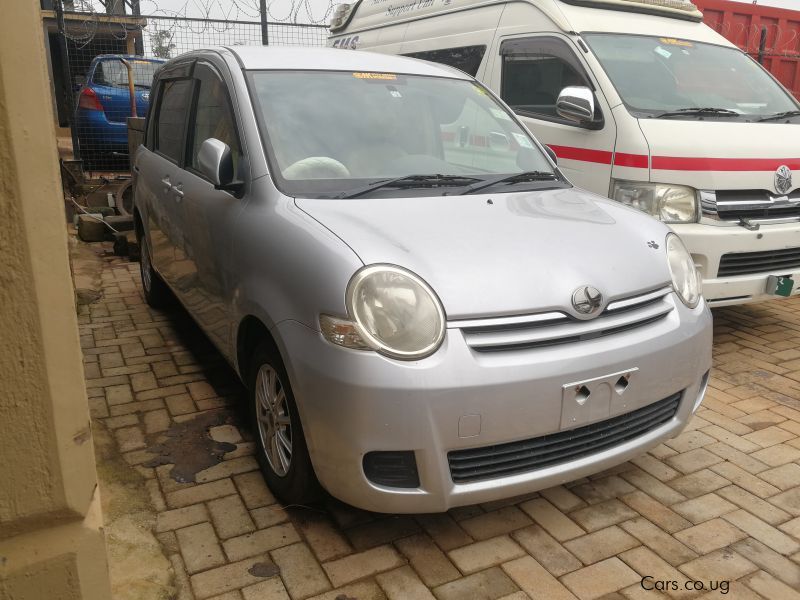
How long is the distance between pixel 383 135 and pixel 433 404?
61.8 inches

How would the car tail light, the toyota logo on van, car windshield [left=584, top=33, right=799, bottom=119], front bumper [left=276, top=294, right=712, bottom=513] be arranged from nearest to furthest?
1. front bumper [left=276, top=294, right=712, bottom=513]
2. the toyota logo on van
3. car windshield [left=584, top=33, right=799, bottom=119]
4. the car tail light

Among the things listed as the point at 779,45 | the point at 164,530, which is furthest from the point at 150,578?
the point at 779,45

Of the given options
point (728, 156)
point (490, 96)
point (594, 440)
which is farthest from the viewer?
point (728, 156)

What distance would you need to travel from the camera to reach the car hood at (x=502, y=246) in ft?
7.89

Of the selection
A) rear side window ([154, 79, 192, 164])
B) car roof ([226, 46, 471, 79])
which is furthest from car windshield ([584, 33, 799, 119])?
rear side window ([154, 79, 192, 164])

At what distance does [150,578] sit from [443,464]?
3.49 feet

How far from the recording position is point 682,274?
296 centimetres

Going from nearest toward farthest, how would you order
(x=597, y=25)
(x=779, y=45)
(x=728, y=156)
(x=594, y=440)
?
(x=594, y=440), (x=728, y=156), (x=597, y=25), (x=779, y=45)

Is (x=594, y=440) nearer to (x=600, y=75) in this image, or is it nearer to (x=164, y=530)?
(x=164, y=530)

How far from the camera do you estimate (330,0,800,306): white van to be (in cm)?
436

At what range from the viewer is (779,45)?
34.2 ft

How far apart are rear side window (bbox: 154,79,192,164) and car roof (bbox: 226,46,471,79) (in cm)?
59

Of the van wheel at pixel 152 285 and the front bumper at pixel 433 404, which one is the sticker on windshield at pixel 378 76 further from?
the van wheel at pixel 152 285

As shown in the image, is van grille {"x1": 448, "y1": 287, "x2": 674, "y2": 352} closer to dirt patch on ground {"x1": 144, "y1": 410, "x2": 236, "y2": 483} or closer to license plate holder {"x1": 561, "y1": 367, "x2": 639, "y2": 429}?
license plate holder {"x1": 561, "y1": 367, "x2": 639, "y2": 429}
